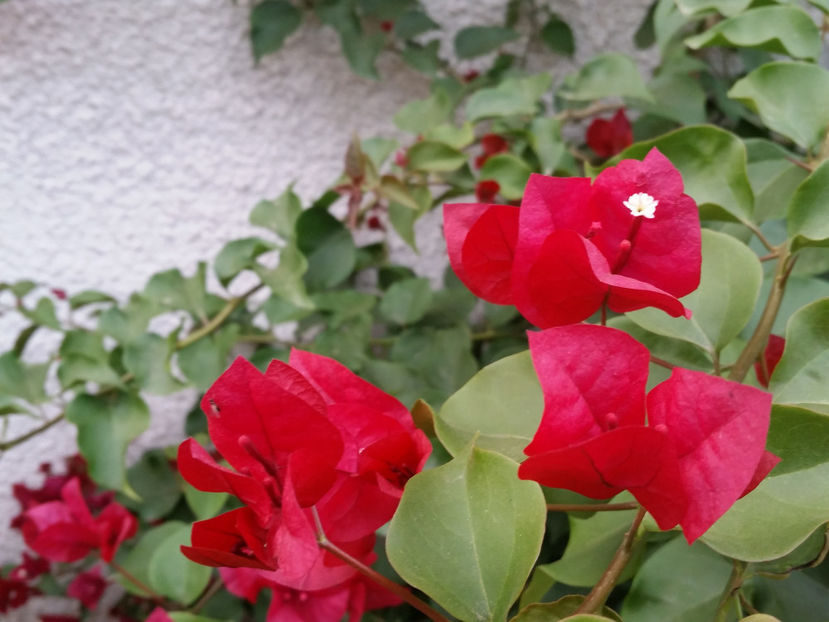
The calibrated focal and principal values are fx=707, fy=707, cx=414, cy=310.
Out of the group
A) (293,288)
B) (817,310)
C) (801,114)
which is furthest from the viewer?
(293,288)

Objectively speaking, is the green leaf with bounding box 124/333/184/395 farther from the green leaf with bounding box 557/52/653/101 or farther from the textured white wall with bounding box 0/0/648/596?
the green leaf with bounding box 557/52/653/101

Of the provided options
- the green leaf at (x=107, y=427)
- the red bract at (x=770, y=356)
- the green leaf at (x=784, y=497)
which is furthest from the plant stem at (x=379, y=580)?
the green leaf at (x=107, y=427)

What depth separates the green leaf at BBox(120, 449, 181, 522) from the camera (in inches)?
31.5

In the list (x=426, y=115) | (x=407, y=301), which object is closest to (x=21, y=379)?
(x=407, y=301)

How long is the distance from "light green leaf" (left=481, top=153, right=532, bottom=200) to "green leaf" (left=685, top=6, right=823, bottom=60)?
8.7 inches

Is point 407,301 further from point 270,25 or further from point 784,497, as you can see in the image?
point 784,497

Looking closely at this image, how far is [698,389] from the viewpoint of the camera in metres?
0.24

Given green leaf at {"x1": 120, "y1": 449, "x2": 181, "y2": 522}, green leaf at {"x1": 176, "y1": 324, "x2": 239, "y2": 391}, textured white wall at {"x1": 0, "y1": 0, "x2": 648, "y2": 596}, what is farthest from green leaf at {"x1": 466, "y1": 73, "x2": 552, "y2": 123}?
green leaf at {"x1": 120, "y1": 449, "x2": 181, "y2": 522}

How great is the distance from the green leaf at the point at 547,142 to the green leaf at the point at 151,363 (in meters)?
0.40

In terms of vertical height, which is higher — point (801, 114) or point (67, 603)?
point (801, 114)

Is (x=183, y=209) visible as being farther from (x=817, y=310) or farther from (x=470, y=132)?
(x=817, y=310)

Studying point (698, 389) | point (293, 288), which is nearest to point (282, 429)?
point (698, 389)

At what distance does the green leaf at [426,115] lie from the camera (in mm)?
769

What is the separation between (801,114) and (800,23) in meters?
0.08
